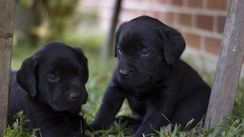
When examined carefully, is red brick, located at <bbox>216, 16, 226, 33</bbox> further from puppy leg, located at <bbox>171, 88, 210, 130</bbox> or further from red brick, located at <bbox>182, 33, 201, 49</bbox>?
puppy leg, located at <bbox>171, 88, 210, 130</bbox>

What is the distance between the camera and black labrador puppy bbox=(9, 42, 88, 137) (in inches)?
127

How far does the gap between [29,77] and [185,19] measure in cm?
326

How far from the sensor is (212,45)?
5559 millimetres

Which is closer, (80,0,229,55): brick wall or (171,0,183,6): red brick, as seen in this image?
(80,0,229,55): brick wall

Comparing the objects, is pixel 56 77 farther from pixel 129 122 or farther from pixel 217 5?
pixel 217 5

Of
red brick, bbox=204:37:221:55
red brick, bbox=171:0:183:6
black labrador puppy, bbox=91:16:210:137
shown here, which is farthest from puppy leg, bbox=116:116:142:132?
red brick, bbox=171:0:183:6

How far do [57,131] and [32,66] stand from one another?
1.28 ft

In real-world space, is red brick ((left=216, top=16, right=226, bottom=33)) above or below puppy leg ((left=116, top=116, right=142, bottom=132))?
above

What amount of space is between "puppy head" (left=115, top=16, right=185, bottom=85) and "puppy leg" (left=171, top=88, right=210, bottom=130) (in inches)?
11.4

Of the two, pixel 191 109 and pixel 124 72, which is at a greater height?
pixel 124 72

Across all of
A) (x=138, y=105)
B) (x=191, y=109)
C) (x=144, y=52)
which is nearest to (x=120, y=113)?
(x=138, y=105)

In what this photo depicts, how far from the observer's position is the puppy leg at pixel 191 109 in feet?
11.4

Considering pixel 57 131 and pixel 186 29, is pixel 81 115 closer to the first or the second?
pixel 57 131

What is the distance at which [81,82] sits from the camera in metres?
3.30
